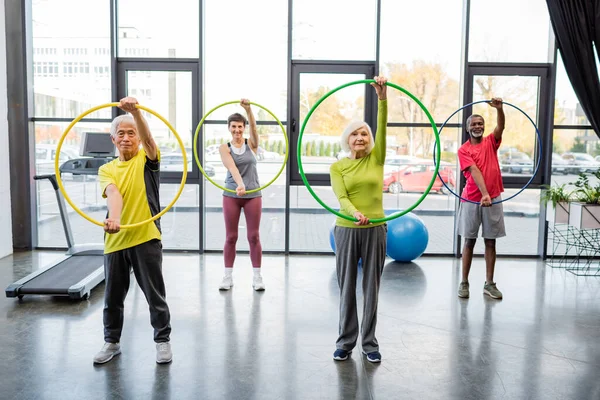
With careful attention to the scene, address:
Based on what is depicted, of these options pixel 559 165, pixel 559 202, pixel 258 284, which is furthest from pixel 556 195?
pixel 258 284

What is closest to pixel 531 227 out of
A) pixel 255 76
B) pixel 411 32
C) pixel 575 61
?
pixel 575 61

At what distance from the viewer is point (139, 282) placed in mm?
3109

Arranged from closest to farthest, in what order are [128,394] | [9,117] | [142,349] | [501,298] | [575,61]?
[128,394], [142,349], [501,298], [575,61], [9,117]

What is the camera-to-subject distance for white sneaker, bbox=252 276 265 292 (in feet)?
15.7

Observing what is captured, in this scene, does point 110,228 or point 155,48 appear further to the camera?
point 155,48

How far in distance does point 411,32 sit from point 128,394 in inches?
196

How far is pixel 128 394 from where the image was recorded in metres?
2.79

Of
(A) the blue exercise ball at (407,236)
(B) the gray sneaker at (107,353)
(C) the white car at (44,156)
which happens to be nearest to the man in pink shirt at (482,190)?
(A) the blue exercise ball at (407,236)

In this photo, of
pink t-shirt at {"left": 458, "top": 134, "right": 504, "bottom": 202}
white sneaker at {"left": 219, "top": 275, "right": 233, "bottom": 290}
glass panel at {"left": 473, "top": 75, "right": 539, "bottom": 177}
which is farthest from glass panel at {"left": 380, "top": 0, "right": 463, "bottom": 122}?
white sneaker at {"left": 219, "top": 275, "right": 233, "bottom": 290}

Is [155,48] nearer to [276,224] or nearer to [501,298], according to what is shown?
[276,224]

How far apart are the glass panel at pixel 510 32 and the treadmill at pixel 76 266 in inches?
165

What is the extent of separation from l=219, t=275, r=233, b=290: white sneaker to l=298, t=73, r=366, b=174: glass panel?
6.53 ft

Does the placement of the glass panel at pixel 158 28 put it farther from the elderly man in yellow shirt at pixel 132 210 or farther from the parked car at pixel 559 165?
the parked car at pixel 559 165

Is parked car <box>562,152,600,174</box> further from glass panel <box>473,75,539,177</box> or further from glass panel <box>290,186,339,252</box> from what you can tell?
glass panel <box>290,186,339,252</box>
